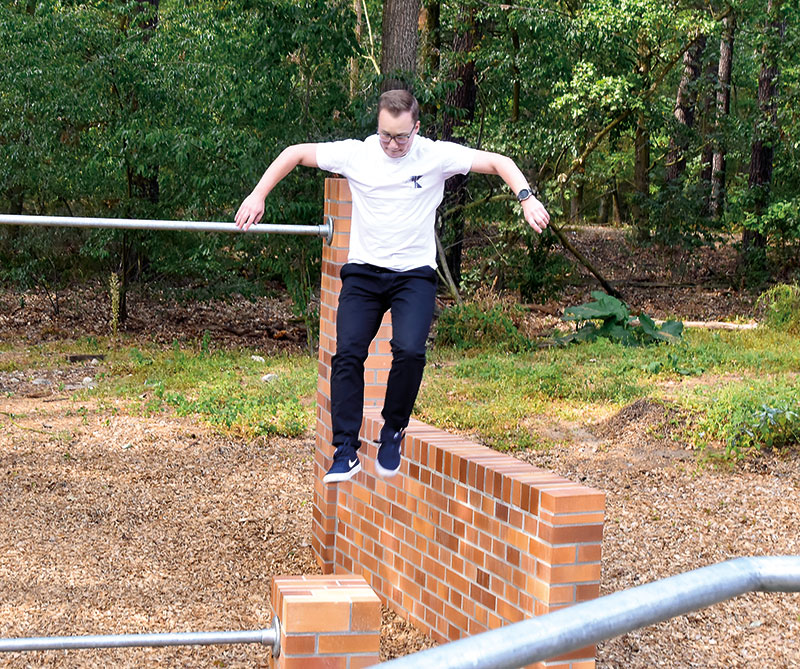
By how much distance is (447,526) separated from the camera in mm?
4152

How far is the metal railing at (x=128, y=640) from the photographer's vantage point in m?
3.15

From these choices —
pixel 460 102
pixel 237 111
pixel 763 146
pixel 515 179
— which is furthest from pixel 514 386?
pixel 763 146

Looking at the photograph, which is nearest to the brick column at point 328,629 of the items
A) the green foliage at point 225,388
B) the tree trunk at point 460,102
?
the green foliage at point 225,388

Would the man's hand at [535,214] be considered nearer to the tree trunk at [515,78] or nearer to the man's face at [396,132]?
the man's face at [396,132]

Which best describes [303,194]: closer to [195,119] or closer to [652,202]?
[195,119]

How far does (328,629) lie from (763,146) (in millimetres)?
15931

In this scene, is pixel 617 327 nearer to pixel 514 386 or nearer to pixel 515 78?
pixel 514 386

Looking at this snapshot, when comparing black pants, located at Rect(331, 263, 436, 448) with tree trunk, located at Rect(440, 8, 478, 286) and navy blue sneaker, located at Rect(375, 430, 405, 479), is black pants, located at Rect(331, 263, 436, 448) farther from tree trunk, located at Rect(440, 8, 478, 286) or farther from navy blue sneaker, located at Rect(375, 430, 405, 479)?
tree trunk, located at Rect(440, 8, 478, 286)

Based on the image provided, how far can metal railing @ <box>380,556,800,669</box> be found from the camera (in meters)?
1.01

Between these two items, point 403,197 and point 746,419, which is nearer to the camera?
point 403,197

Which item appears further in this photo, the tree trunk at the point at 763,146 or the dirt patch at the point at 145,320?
the tree trunk at the point at 763,146

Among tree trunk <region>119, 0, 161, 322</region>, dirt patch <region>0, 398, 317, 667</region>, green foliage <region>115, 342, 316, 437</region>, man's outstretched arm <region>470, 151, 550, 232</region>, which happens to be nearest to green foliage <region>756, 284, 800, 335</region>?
green foliage <region>115, 342, 316, 437</region>

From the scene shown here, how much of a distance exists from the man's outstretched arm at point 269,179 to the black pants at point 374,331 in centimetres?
42

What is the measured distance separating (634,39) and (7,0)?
8.21 m
